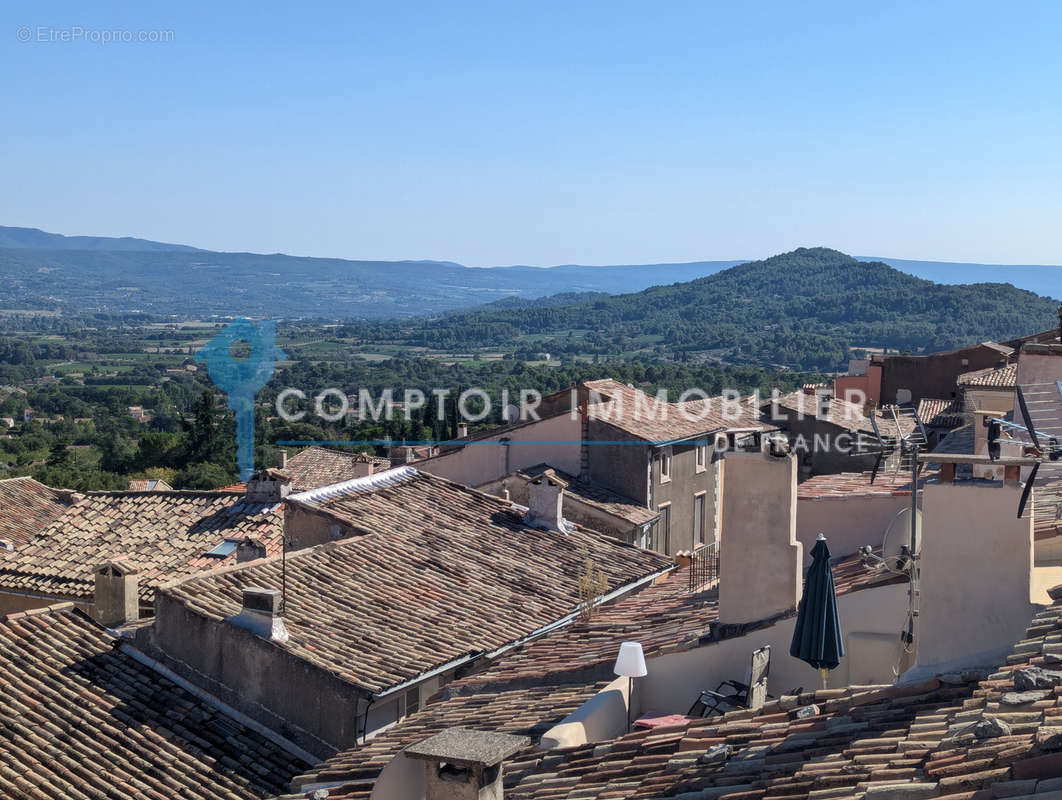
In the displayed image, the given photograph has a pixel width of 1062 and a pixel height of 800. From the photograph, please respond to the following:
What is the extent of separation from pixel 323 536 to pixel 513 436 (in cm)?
707

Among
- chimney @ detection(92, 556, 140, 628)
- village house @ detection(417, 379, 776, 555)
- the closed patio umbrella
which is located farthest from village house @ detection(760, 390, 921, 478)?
the closed patio umbrella

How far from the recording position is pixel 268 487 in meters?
20.6

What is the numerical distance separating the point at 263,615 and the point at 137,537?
35.2ft

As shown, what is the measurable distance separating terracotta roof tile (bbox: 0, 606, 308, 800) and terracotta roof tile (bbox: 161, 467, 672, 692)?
879 millimetres

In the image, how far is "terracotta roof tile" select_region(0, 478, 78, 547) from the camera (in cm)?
2223

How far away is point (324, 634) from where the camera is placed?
35.1ft

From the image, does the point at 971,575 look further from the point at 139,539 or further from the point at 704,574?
→ the point at 139,539

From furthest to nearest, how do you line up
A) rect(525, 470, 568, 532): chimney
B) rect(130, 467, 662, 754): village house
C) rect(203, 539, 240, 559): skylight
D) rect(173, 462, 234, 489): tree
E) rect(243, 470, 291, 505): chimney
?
rect(173, 462, 234, 489): tree, rect(243, 470, 291, 505): chimney, rect(203, 539, 240, 559): skylight, rect(525, 470, 568, 532): chimney, rect(130, 467, 662, 754): village house

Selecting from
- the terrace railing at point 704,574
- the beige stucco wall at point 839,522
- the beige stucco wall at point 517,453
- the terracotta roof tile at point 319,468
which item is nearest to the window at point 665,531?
the beige stucco wall at point 517,453

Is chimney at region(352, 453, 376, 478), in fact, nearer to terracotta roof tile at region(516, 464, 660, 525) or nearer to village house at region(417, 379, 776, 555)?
village house at region(417, 379, 776, 555)

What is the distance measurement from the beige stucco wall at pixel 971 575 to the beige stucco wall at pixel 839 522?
5.37 metres

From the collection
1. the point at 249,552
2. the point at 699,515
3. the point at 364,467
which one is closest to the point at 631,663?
the point at 249,552

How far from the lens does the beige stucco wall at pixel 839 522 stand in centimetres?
1132

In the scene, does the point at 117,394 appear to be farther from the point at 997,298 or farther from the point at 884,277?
the point at 884,277
